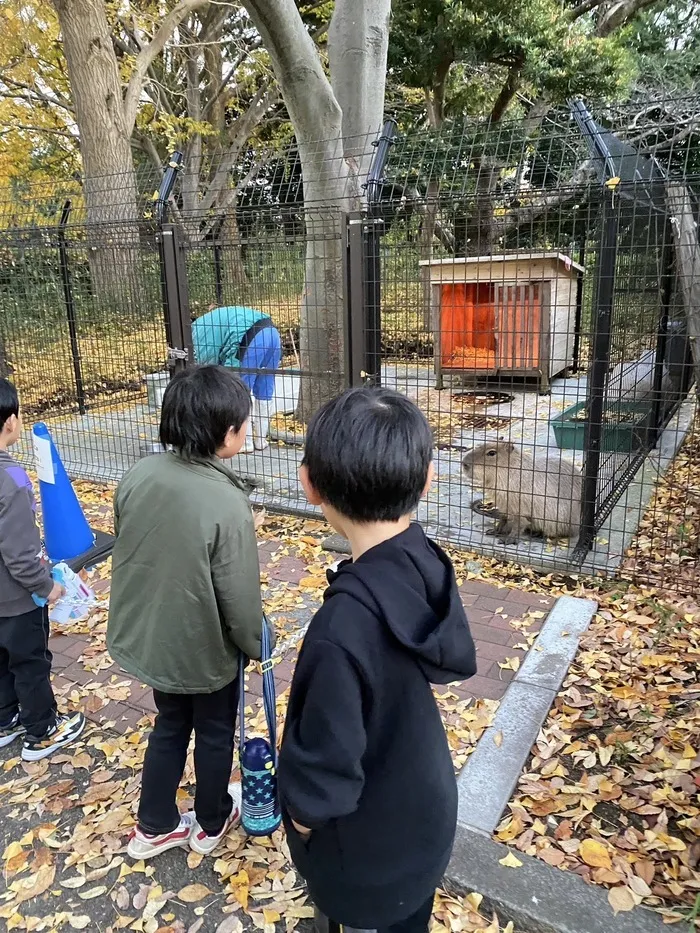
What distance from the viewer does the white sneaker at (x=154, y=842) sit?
7.59 ft

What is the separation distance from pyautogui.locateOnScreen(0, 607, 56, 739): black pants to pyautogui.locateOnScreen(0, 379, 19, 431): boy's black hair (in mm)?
827

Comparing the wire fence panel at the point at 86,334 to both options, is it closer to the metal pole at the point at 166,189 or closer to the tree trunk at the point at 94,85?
the metal pole at the point at 166,189

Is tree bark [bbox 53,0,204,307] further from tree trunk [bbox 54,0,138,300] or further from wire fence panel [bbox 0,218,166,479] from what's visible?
wire fence panel [bbox 0,218,166,479]

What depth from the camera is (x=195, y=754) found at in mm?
2230

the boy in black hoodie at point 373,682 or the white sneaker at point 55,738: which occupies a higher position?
the boy in black hoodie at point 373,682

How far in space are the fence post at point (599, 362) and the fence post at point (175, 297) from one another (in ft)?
10.6

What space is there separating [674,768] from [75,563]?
3.85 metres

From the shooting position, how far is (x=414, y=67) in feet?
40.2

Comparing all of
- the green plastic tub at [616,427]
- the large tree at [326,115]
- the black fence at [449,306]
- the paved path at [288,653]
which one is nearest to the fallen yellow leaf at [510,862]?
the paved path at [288,653]

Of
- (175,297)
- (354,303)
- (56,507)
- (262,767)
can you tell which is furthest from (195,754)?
(175,297)

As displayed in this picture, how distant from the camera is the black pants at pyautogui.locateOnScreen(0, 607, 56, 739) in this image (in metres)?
2.69

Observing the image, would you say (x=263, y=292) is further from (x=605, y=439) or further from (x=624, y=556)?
(x=624, y=556)

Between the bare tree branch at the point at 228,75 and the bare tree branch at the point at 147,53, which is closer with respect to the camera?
the bare tree branch at the point at 147,53

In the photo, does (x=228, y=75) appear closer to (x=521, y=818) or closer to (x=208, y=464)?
(x=208, y=464)
